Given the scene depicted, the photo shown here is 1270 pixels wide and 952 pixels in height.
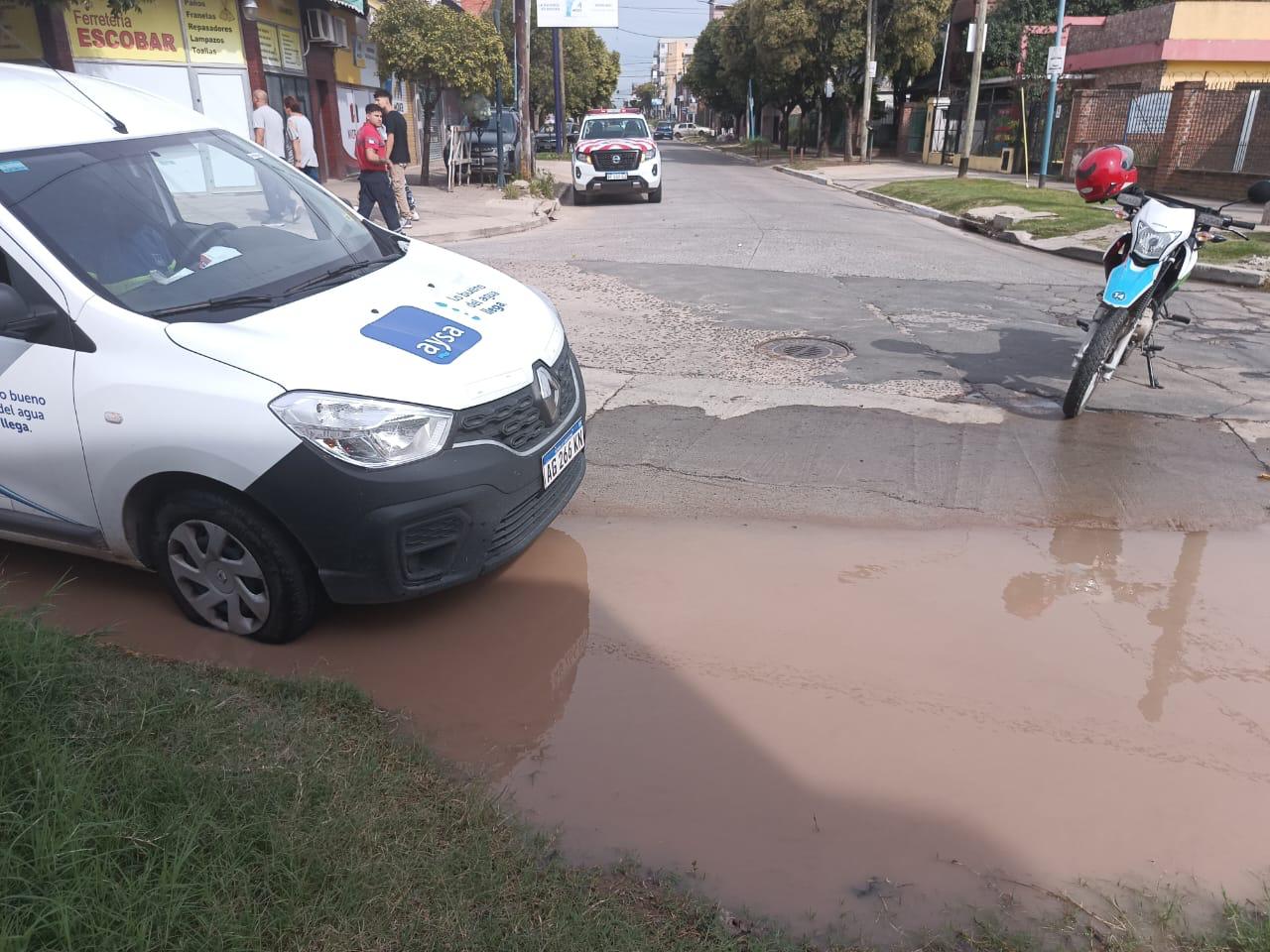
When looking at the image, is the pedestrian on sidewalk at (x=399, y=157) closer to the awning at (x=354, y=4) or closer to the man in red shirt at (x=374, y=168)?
the man in red shirt at (x=374, y=168)

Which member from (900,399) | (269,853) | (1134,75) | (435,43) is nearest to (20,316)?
(269,853)

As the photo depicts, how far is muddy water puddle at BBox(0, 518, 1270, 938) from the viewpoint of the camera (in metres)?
2.73

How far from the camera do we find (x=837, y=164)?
3497 cm

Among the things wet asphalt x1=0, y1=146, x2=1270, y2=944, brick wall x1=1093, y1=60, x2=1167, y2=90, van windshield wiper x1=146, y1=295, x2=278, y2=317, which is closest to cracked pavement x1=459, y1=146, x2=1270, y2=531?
wet asphalt x1=0, y1=146, x2=1270, y2=944

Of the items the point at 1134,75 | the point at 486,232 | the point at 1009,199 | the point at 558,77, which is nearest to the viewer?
the point at 486,232

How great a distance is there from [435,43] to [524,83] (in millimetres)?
2964

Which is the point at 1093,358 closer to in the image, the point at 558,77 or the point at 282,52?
the point at 282,52

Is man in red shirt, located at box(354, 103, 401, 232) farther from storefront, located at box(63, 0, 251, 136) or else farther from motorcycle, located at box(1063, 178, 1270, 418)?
motorcycle, located at box(1063, 178, 1270, 418)

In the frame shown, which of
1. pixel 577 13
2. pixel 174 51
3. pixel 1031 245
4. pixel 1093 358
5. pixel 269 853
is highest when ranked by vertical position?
pixel 577 13

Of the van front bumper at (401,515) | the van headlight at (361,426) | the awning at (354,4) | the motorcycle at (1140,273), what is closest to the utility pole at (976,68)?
the awning at (354,4)

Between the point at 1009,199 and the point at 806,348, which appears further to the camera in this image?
the point at 1009,199

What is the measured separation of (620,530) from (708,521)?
1.47ft

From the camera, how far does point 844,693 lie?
3436 mm

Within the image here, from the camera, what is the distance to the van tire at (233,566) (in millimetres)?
3393
